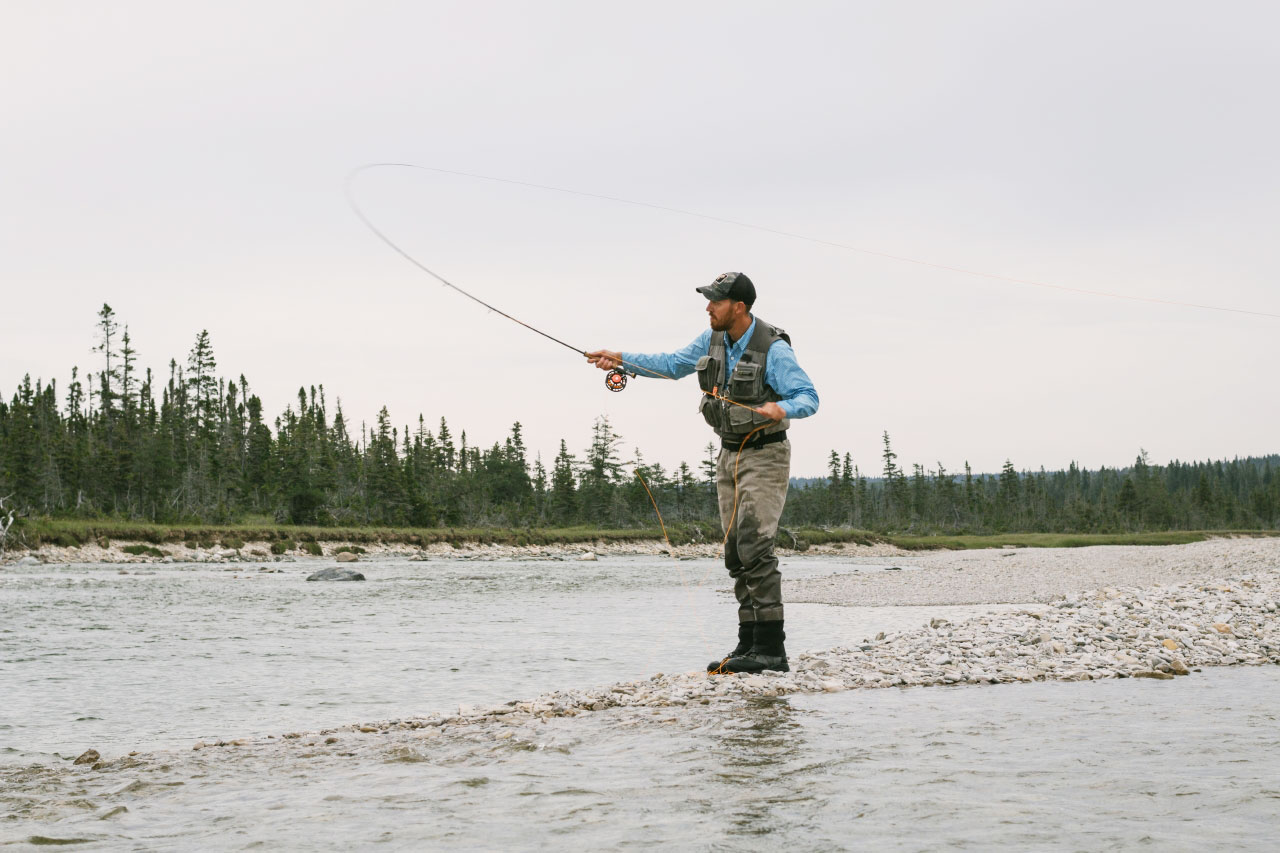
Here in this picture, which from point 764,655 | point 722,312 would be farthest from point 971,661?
point 722,312

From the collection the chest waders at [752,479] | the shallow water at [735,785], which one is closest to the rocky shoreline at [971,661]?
the shallow water at [735,785]

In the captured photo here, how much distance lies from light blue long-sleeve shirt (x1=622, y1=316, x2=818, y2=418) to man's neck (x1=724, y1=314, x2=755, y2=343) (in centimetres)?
2

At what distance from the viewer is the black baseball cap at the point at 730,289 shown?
7152mm

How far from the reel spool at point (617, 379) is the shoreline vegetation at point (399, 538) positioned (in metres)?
40.7

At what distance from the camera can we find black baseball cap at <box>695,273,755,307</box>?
282 inches

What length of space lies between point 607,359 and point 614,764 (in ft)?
12.1

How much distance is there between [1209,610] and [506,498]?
103 meters

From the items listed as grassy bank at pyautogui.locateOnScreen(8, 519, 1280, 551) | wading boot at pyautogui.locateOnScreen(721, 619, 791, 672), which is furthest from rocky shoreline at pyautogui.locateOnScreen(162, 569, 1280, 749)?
grassy bank at pyautogui.locateOnScreen(8, 519, 1280, 551)

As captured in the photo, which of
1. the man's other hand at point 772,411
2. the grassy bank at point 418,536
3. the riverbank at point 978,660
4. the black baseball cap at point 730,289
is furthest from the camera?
the grassy bank at point 418,536

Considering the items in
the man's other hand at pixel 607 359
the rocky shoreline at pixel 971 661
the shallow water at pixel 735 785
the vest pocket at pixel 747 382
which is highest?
the man's other hand at pixel 607 359

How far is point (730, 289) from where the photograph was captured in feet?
23.5

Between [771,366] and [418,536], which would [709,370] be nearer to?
[771,366]

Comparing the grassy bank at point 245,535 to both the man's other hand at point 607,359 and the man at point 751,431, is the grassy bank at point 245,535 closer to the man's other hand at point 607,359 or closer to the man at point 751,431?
the man's other hand at point 607,359

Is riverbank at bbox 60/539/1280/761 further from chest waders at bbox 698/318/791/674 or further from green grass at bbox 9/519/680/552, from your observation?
green grass at bbox 9/519/680/552
